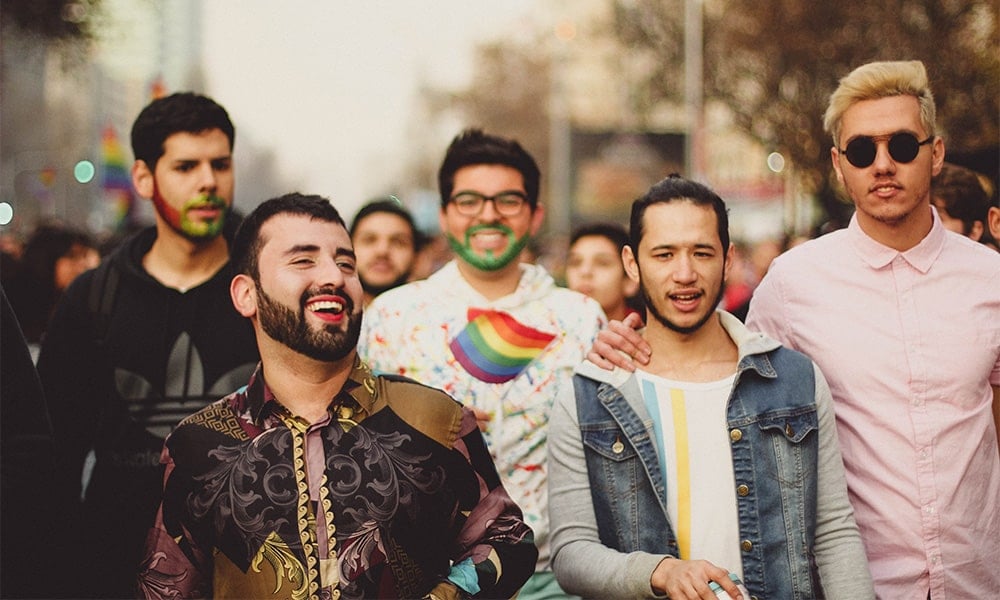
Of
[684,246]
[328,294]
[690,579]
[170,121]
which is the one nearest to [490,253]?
[684,246]

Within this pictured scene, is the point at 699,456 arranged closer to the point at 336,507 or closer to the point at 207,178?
the point at 336,507

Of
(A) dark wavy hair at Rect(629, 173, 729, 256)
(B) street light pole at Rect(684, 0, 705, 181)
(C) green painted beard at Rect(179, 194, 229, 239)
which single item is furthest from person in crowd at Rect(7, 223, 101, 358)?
(B) street light pole at Rect(684, 0, 705, 181)

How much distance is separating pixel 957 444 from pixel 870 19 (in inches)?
808

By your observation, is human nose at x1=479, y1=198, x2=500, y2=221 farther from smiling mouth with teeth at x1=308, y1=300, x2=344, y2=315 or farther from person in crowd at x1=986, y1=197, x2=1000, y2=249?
person in crowd at x1=986, y1=197, x2=1000, y2=249

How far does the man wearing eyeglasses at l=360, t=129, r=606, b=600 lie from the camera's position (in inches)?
192

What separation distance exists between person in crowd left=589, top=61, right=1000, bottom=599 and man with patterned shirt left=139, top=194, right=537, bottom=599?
0.82 meters

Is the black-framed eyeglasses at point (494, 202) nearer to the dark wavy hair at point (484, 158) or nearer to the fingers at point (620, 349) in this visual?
the dark wavy hair at point (484, 158)

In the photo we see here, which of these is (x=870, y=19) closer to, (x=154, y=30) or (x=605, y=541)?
(x=154, y=30)

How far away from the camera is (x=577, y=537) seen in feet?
12.7

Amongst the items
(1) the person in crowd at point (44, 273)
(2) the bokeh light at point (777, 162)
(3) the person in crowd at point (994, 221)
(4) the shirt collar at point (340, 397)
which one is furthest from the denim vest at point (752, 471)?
(2) the bokeh light at point (777, 162)

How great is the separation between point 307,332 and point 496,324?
165 cm

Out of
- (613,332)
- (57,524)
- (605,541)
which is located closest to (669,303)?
(613,332)

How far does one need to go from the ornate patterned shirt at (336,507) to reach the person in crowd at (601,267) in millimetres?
4077

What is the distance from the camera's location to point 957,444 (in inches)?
162
